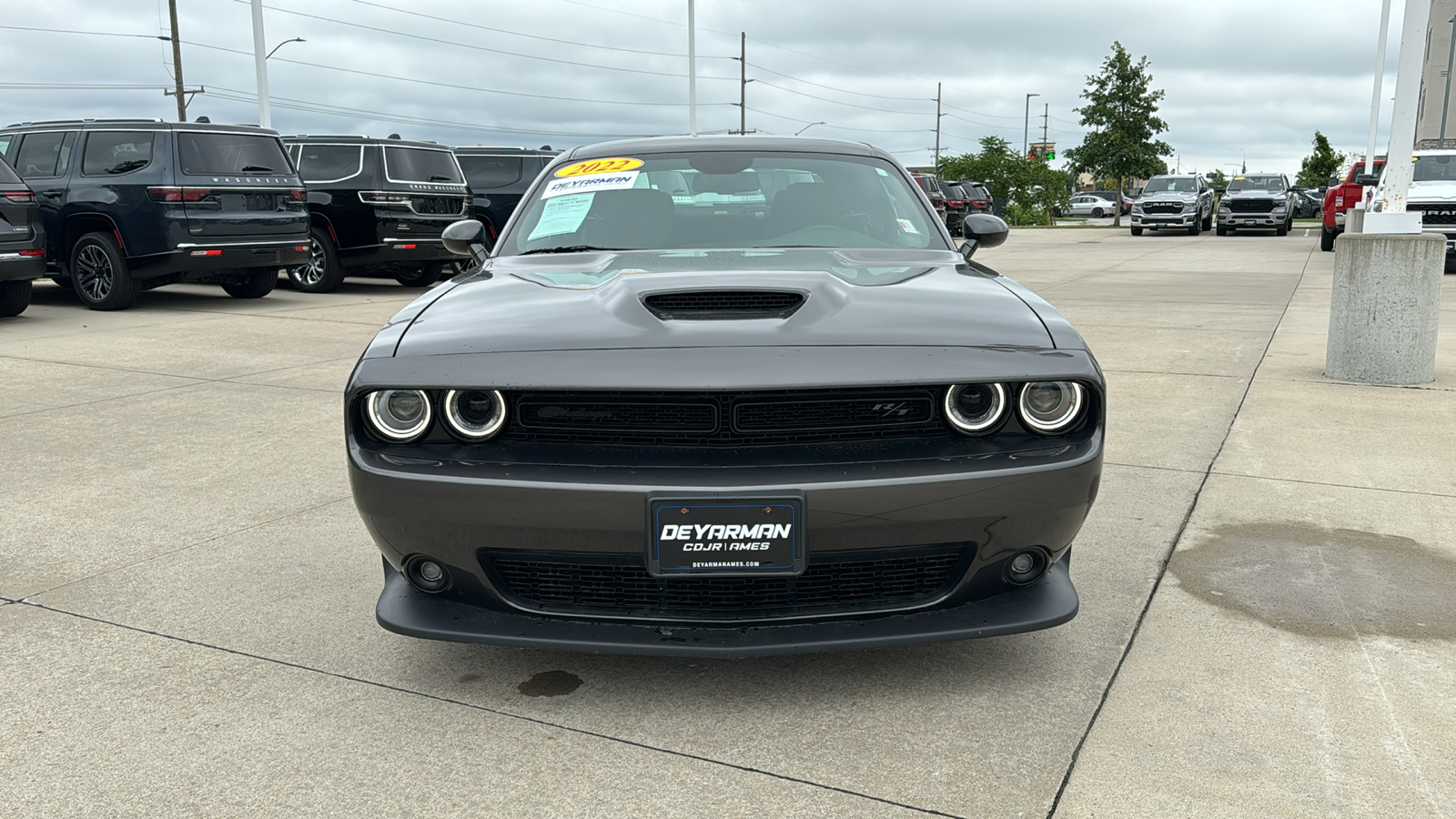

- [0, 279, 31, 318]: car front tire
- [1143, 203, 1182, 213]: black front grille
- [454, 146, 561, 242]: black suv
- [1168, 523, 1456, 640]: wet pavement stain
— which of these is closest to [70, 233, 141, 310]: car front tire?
[0, 279, 31, 318]: car front tire

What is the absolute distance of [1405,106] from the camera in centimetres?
674

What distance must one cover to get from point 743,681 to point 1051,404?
39.2 inches

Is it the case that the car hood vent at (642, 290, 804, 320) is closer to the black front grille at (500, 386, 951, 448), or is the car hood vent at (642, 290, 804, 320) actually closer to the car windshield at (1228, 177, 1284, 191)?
the black front grille at (500, 386, 951, 448)

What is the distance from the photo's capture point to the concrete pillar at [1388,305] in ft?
21.9

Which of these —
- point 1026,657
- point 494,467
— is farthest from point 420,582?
point 1026,657

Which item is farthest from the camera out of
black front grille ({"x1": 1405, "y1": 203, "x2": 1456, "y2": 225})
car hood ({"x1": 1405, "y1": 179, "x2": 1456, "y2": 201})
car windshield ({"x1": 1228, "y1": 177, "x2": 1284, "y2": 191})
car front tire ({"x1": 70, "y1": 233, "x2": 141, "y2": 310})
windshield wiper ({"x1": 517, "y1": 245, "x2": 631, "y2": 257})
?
car windshield ({"x1": 1228, "y1": 177, "x2": 1284, "y2": 191})

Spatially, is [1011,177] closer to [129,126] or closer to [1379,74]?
[1379,74]

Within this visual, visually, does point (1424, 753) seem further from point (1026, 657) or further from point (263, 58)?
point (263, 58)

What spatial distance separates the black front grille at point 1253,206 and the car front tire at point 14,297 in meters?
29.0

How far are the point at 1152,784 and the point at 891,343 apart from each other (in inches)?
41.4

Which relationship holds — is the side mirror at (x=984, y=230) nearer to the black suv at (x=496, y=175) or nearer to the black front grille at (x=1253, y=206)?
the black suv at (x=496, y=175)

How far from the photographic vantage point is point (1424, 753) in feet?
8.31

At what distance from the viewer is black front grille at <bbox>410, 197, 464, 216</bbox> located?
1345 cm

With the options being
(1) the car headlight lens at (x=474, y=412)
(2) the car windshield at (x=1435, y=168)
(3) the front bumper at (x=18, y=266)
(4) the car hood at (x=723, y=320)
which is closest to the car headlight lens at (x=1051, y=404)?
(4) the car hood at (x=723, y=320)
